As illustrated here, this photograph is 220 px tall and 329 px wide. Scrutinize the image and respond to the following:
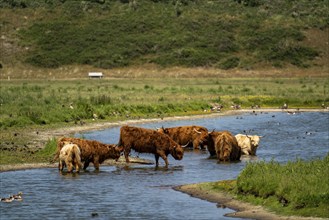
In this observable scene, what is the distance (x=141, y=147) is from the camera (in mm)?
28625

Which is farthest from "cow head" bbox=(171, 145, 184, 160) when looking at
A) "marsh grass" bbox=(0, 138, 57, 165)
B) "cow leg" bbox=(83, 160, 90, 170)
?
"marsh grass" bbox=(0, 138, 57, 165)

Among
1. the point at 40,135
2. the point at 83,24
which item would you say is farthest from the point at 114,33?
the point at 40,135

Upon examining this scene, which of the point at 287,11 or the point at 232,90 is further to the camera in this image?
the point at 287,11

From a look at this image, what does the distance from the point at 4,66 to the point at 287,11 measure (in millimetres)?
46080

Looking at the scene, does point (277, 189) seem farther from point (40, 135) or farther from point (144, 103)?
point (144, 103)

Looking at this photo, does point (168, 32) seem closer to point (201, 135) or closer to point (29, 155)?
point (201, 135)

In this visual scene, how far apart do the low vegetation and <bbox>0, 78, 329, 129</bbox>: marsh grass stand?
62.3ft

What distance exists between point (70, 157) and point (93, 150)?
130 centimetres

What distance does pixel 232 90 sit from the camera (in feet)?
240

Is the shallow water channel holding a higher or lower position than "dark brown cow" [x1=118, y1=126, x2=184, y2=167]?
lower

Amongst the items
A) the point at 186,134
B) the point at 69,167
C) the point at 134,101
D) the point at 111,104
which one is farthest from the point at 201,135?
the point at 134,101

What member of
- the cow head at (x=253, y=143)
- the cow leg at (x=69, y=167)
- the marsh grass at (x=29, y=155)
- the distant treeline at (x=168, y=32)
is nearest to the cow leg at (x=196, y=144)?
the cow head at (x=253, y=143)

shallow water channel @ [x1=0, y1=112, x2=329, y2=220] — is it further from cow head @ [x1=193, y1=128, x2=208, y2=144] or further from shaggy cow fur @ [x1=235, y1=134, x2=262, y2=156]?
cow head @ [x1=193, y1=128, x2=208, y2=144]

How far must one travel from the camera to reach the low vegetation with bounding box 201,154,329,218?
60.7 ft
